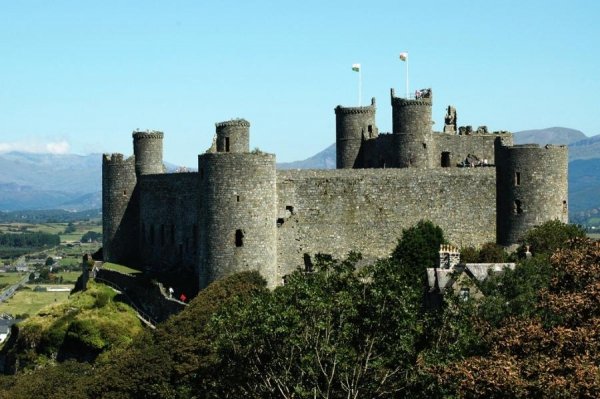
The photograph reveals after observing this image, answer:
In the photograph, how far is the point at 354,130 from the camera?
201 ft

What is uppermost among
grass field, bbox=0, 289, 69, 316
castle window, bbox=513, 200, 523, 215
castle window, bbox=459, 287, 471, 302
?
castle window, bbox=513, 200, 523, 215

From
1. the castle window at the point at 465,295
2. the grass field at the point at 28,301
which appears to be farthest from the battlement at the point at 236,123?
the grass field at the point at 28,301

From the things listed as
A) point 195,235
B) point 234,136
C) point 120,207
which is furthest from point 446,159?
point 120,207

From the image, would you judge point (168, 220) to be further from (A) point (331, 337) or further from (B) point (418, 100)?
(A) point (331, 337)

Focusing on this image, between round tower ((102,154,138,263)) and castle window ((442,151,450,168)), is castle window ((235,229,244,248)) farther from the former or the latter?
castle window ((442,151,450,168))

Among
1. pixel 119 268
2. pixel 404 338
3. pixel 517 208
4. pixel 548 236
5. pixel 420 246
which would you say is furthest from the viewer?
pixel 119 268

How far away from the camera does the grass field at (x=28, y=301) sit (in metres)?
158

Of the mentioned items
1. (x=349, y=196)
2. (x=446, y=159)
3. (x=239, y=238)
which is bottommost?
(x=239, y=238)

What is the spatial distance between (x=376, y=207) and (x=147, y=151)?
1384 centimetres

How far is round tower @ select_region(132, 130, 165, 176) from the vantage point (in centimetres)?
6150

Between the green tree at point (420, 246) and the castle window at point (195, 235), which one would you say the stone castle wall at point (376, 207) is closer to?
the green tree at point (420, 246)

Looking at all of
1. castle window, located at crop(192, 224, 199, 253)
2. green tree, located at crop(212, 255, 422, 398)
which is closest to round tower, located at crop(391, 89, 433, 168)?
castle window, located at crop(192, 224, 199, 253)

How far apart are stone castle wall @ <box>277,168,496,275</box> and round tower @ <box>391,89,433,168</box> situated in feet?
7.42

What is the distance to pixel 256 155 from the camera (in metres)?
50.9
